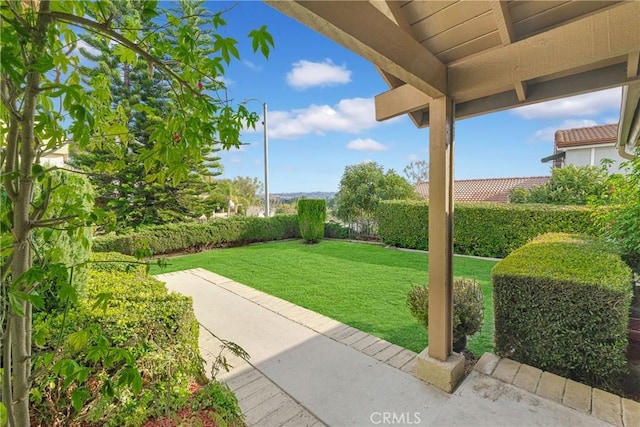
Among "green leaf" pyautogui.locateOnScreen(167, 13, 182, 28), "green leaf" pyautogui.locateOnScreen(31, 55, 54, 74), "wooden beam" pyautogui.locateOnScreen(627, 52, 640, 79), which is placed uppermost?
"wooden beam" pyautogui.locateOnScreen(627, 52, 640, 79)

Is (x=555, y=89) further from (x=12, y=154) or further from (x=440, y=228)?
(x=12, y=154)

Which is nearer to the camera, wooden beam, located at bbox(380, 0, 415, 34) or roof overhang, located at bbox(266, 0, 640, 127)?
roof overhang, located at bbox(266, 0, 640, 127)

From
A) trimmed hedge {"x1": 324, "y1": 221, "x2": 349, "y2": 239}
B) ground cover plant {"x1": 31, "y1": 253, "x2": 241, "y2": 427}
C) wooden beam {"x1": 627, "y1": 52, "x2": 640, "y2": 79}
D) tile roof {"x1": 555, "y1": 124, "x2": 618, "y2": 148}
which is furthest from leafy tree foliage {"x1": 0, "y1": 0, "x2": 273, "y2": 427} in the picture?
tile roof {"x1": 555, "y1": 124, "x2": 618, "y2": 148}

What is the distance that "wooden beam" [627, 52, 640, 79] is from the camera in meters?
1.64

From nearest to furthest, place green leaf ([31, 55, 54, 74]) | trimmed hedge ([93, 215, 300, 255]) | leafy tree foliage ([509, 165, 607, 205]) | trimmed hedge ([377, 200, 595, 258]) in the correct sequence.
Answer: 1. green leaf ([31, 55, 54, 74])
2. trimmed hedge ([377, 200, 595, 258])
3. trimmed hedge ([93, 215, 300, 255])
4. leafy tree foliage ([509, 165, 607, 205])

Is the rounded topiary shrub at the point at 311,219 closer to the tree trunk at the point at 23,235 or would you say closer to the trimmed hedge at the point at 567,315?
the trimmed hedge at the point at 567,315

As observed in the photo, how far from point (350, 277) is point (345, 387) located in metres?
3.22

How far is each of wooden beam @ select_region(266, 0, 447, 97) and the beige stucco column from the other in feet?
1.09

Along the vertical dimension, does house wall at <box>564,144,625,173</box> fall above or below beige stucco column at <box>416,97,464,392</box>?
above

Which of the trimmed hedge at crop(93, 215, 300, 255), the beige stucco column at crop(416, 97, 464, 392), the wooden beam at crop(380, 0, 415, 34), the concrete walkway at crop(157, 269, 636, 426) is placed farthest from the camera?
the trimmed hedge at crop(93, 215, 300, 255)

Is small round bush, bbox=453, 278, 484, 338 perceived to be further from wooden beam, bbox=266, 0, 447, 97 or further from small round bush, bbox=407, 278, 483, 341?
wooden beam, bbox=266, 0, 447, 97

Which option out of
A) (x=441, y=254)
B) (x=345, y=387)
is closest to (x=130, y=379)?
(x=345, y=387)

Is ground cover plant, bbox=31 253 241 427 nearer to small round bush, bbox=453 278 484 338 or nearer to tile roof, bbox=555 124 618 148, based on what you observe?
small round bush, bbox=453 278 484 338

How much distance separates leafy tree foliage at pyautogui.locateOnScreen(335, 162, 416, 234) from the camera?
10.5 metres
